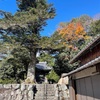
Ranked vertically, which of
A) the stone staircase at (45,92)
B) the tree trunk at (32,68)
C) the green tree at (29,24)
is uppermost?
the green tree at (29,24)

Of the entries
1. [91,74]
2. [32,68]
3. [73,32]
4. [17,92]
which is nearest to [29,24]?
[32,68]

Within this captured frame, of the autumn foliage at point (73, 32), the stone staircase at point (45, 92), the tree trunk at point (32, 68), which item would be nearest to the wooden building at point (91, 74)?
the stone staircase at point (45, 92)

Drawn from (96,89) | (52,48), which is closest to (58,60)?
(52,48)

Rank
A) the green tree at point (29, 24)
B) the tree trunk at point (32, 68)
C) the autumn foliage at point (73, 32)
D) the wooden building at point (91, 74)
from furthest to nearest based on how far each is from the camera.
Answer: the autumn foliage at point (73, 32) → the tree trunk at point (32, 68) → the green tree at point (29, 24) → the wooden building at point (91, 74)

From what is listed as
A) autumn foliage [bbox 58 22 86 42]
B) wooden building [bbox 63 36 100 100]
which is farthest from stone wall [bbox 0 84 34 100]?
autumn foliage [bbox 58 22 86 42]

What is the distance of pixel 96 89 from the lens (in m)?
4.43

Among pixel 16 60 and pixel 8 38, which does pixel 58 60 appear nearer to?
pixel 16 60

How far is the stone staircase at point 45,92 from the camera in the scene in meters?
11.5

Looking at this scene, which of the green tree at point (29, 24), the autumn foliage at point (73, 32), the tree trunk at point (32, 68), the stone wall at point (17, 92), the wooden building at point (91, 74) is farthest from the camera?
the autumn foliage at point (73, 32)

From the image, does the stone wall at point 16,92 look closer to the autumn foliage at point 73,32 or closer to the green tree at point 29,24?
the green tree at point 29,24

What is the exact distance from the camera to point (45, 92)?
11820 mm

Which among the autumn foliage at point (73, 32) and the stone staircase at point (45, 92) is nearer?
the stone staircase at point (45, 92)

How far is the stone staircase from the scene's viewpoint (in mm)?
11536

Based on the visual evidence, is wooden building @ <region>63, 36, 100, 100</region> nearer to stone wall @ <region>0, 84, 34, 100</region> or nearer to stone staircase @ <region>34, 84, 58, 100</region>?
stone staircase @ <region>34, 84, 58, 100</region>
